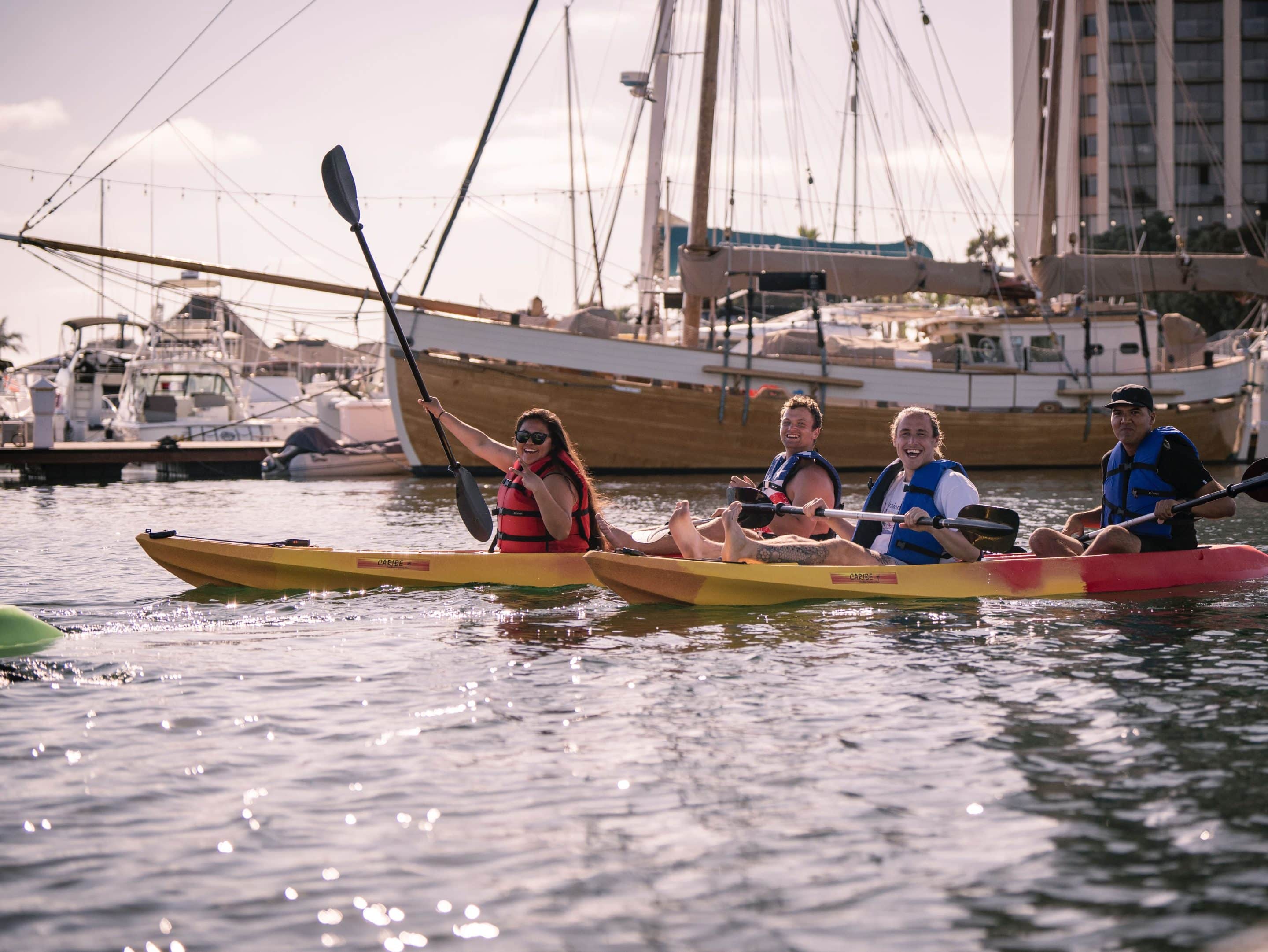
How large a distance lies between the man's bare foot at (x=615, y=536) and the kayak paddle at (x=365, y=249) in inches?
43.4

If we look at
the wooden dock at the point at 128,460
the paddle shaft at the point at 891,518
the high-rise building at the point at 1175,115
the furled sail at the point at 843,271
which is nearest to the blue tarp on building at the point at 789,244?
the furled sail at the point at 843,271

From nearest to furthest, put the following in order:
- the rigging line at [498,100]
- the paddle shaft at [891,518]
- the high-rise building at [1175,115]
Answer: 1. the paddle shaft at [891,518]
2. the rigging line at [498,100]
3. the high-rise building at [1175,115]

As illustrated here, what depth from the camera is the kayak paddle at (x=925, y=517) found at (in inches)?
311

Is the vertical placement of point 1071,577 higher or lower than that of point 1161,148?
lower

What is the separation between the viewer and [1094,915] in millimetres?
3627

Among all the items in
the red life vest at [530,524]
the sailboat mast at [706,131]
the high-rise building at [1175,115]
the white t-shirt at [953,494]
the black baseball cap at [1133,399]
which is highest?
the high-rise building at [1175,115]

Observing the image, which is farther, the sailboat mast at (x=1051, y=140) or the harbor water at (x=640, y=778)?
the sailboat mast at (x=1051, y=140)

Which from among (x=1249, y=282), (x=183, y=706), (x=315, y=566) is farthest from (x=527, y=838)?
(x=1249, y=282)

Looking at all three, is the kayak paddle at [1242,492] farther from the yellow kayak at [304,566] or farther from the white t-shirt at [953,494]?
the yellow kayak at [304,566]

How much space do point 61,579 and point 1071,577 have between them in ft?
25.5

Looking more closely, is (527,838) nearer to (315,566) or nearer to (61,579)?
(315,566)

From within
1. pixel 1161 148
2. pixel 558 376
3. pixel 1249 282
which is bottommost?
pixel 558 376

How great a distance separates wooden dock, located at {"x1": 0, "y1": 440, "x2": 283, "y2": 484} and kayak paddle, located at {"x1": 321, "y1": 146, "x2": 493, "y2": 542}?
55.1 ft

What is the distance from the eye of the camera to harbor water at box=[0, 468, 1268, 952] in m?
3.66
